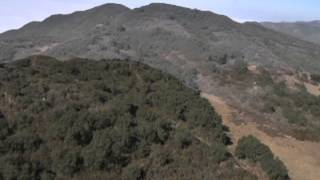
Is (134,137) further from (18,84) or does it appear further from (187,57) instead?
(187,57)

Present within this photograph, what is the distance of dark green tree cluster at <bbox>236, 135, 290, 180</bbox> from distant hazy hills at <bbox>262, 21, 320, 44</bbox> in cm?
13520

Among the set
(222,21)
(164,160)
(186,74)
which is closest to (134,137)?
(164,160)

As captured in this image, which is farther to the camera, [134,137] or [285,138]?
[285,138]

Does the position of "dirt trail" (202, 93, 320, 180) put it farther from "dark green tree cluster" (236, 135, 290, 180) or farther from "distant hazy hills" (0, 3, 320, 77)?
"distant hazy hills" (0, 3, 320, 77)

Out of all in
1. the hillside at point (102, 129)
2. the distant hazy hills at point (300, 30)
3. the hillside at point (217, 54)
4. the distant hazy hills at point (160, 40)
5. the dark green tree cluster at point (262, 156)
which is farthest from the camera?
the distant hazy hills at point (300, 30)

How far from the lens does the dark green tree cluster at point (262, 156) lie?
894 inches

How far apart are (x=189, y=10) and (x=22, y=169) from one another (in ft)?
272

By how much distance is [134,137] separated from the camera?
73.4 feet

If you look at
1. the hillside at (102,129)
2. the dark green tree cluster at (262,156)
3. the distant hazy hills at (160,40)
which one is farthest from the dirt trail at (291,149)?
the distant hazy hills at (160,40)

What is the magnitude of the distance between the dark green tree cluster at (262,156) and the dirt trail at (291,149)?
1378 mm

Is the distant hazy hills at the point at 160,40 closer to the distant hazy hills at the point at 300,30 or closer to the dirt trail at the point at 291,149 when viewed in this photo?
the dirt trail at the point at 291,149

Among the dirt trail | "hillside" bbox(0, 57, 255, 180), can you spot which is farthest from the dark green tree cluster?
the dirt trail

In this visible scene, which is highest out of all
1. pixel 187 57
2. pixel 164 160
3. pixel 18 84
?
pixel 18 84

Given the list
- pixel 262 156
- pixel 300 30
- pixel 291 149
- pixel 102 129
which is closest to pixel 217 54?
pixel 291 149
